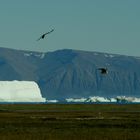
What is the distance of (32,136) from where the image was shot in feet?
192

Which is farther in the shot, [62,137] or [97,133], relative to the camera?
[97,133]

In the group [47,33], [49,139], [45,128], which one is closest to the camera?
[47,33]

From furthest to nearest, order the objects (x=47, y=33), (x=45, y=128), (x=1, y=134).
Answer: (x=45, y=128)
(x=1, y=134)
(x=47, y=33)

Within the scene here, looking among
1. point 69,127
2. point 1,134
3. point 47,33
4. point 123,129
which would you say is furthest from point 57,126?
point 47,33

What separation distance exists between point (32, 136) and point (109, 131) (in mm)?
8535

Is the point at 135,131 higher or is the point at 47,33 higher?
the point at 47,33

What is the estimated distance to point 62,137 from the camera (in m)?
58.0

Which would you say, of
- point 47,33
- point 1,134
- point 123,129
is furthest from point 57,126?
point 47,33

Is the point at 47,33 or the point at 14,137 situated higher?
the point at 47,33

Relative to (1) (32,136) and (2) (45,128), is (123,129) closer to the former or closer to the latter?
(2) (45,128)

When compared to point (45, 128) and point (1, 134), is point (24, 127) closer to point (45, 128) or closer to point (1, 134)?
point (45, 128)

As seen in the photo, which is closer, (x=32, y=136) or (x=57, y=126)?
(x=32, y=136)

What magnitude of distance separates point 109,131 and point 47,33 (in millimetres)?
16356

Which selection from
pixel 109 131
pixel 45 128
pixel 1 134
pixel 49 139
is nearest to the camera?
pixel 49 139
